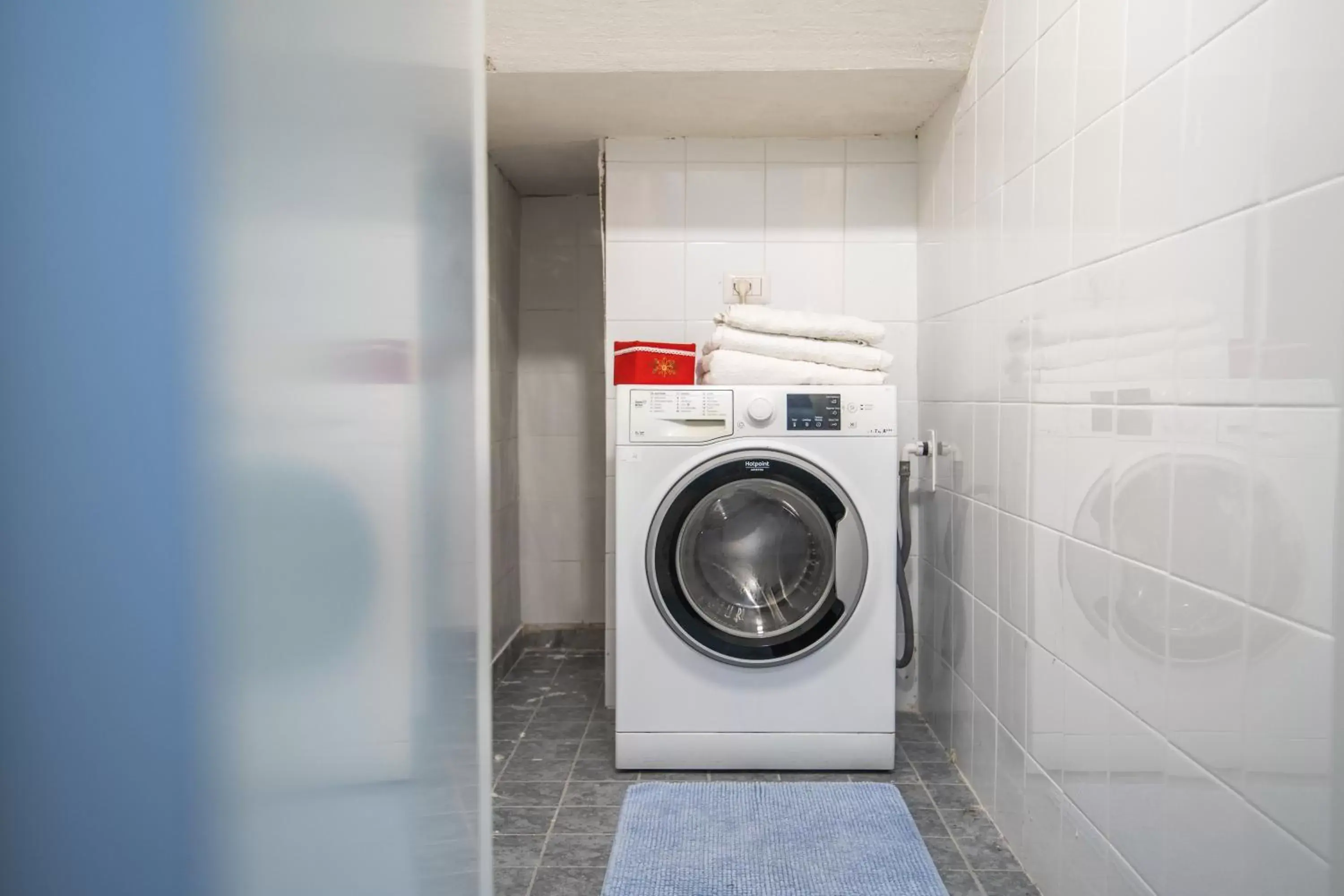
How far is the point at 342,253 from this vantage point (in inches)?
13.3

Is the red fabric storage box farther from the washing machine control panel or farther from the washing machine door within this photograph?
the washing machine door

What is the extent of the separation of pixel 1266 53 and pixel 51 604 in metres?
1.21

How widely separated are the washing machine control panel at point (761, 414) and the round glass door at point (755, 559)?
0.46 ft

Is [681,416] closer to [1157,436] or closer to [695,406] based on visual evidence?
[695,406]

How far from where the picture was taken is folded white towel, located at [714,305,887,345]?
2.33m

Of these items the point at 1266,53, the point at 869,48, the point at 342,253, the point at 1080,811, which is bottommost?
the point at 1080,811

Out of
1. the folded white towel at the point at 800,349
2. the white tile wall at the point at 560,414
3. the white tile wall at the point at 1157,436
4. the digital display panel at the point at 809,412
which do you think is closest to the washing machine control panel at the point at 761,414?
the digital display panel at the point at 809,412

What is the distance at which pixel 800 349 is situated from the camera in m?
2.33

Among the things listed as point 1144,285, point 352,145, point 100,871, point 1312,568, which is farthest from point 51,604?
point 1144,285

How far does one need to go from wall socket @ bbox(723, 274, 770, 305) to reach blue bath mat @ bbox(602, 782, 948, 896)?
1.32 m

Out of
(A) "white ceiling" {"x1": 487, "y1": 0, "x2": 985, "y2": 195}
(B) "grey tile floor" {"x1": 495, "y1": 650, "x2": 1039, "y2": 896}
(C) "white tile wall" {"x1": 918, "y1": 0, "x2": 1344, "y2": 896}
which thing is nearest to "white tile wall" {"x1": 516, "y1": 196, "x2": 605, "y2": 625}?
(B) "grey tile floor" {"x1": 495, "y1": 650, "x2": 1039, "y2": 896}

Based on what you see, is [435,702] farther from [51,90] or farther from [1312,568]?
[1312,568]

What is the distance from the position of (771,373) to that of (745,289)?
0.50 meters

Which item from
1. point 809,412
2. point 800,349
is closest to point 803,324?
point 800,349
